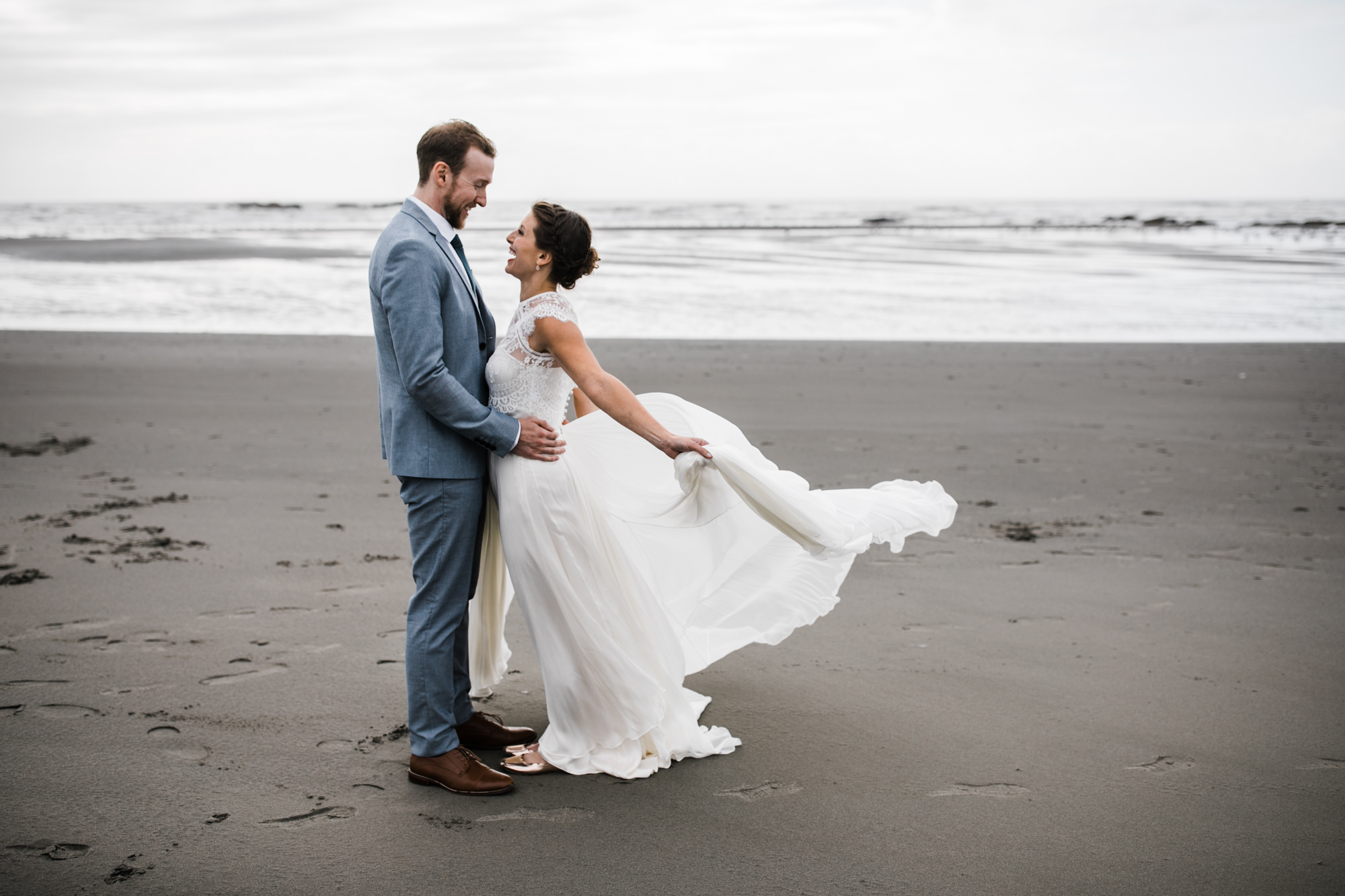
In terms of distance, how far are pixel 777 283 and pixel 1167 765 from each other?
63.8 ft

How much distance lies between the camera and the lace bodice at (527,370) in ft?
10.5

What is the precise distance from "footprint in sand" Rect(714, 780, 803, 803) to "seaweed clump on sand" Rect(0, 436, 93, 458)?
268 inches

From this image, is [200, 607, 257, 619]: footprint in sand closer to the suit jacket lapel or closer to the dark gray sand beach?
the dark gray sand beach

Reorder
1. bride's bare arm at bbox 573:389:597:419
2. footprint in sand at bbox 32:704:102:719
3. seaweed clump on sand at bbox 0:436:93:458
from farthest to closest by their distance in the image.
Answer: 1. seaweed clump on sand at bbox 0:436:93:458
2. bride's bare arm at bbox 573:389:597:419
3. footprint in sand at bbox 32:704:102:719

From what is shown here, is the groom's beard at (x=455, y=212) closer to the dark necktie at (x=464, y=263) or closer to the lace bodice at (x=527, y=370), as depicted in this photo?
the dark necktie at (x=464, y=263)

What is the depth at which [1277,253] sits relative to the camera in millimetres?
32281

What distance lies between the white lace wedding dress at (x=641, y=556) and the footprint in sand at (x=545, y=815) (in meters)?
0.22

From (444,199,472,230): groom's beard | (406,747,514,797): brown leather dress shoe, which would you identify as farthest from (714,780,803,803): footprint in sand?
(444,199,472,230): groom's beard

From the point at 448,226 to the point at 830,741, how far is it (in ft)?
7.50

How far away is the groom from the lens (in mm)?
3053

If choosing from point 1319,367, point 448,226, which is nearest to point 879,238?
point 1319,367

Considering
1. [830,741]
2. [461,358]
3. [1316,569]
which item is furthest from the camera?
[1316,569]

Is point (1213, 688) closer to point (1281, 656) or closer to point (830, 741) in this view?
point (1281, 656)

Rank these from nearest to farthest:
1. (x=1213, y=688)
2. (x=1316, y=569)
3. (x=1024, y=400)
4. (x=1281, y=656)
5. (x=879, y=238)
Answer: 1. (x=1213, y=688)
2. (x=1281, y=656)
3. (x=1316, y=569)
4. (x=1024, y=400)
5. (x=879, y=238)
